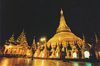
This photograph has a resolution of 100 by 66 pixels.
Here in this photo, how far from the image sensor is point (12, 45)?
32500 millimetres

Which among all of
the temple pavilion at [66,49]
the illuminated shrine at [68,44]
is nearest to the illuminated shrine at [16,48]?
the illuminated shrine at [68,44]

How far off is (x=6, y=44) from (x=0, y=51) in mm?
3498

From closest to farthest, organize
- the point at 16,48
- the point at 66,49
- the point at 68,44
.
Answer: the point at 66,49 < the point at 68,44 < the point at 16,48

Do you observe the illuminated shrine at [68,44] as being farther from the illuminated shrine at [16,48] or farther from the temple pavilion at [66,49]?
the illuminated shrine at [16,48]

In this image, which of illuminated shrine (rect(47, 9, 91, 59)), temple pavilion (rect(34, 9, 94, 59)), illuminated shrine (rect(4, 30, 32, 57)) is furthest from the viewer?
illuminated shrine (rect(4, 30, 32, 57))

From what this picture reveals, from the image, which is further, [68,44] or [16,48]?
[16,48]

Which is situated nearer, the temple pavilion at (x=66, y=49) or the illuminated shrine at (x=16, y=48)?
the temple pavilion at (x=66, y=49)

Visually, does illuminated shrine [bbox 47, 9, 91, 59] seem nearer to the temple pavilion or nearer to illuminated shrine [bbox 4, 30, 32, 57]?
the temple pavilion

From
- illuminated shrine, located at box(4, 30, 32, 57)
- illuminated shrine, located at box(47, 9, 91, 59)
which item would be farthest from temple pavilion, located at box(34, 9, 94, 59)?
illuminated shrine, located at box(4, 30, 32, 57)

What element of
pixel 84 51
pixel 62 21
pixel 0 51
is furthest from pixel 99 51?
pixel 0 51

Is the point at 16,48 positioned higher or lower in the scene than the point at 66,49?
lower

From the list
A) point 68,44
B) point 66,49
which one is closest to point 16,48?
point 66,49

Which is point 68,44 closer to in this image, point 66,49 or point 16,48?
point 66,49

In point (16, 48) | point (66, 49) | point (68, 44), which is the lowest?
point (16, 48)
